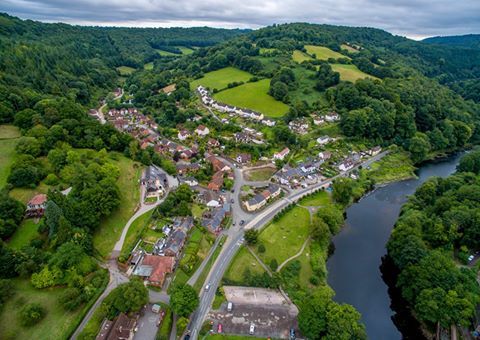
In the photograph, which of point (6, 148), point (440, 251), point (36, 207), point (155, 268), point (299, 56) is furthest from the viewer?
point (299, 56)

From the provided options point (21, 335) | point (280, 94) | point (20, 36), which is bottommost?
point (21, 335)

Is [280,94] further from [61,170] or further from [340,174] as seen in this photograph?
[61,170]

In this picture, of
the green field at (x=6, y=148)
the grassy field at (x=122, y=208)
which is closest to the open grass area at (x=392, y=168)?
the grassy field at (x=122, y=208)

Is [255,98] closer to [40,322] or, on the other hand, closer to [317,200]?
[317,200]

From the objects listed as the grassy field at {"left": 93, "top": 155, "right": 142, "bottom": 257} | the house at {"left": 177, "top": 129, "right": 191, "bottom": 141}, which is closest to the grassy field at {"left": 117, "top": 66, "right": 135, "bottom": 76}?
the house at {"left": 177, "top": 129, "right": 191, "bottom": 141}

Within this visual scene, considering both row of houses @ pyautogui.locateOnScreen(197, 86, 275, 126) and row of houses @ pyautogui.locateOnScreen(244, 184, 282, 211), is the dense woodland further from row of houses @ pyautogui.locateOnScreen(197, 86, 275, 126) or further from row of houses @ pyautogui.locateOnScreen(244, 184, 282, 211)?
row of houses @ pyautogui.locateOnScreen(197, 86, 275, 126)

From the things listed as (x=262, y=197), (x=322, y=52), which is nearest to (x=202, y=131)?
(x=262, y=197)

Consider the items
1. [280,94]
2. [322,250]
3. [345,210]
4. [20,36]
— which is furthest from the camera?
[20,36]

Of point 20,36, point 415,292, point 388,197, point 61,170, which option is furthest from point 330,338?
point 20,36
